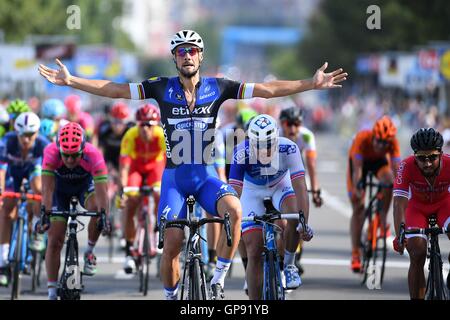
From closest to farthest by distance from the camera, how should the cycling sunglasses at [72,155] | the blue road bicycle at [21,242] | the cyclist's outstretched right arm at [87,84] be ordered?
1. the cyclist's outstretched right arm at [87,84]
2. the cycling sunglasses at [72,155]
3. the blue road bicycle at [21,242]

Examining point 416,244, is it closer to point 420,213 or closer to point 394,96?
point 420,213

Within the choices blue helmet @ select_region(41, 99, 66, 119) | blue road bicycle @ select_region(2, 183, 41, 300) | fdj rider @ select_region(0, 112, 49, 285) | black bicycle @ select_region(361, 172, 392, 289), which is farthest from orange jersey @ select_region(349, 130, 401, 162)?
blue helmet @ select_region(41, 99, 66, 119)

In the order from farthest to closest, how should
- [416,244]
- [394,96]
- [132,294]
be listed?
[394,96] < [132,294] < [416,244]

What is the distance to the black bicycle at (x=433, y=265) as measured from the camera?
10.1m

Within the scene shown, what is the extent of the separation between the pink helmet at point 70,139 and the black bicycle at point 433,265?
10.9ft

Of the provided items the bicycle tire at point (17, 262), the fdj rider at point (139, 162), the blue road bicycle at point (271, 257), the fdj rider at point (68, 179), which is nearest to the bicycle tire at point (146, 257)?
the fdj rider at point (139, 162)

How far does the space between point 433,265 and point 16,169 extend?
566cm

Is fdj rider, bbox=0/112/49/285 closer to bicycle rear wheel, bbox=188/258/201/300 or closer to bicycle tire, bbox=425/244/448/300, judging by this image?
bicycle rear wheel, bbox=188/258/201/300

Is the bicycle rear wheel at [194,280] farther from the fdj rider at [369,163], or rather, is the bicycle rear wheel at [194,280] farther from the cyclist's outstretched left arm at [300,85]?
the fdj rider at [369,163]

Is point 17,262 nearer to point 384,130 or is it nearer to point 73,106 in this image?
→ point 384,130

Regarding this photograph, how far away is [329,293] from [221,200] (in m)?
4.08
